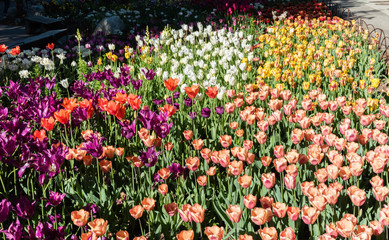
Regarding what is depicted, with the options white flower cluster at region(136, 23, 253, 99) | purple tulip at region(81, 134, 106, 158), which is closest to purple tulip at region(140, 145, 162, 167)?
purple tulip at region(81, 134, 106, 158)

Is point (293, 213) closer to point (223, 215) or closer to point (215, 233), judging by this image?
point (215, 233)

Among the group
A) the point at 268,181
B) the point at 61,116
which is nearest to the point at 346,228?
the point at 268,181

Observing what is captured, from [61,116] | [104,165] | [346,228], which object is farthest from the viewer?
[61,116]

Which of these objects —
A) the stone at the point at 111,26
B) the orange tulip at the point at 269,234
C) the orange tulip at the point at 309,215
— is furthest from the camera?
the stone at the point at 111,26

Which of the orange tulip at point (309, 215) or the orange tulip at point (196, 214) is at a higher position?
the orange tulip at point (196, 214)

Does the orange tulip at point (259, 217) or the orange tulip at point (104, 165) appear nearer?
the orange tulip at point (259, 217)

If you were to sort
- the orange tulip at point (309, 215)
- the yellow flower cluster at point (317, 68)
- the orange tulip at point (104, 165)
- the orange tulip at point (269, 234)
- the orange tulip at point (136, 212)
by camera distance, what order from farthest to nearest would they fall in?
the yellow flower cluster at point (317, 68)
the orange tulip at point (104, 165)
the orange tulip at point (136, 212)
the orange tulip at point (309, 215)
the orange tulip at point (269, 234)

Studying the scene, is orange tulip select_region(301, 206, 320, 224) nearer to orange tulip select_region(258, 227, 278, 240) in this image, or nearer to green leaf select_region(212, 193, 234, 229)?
orange tulip select_region(258, 227, 278, 240)

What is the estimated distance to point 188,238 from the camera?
1.46 meters

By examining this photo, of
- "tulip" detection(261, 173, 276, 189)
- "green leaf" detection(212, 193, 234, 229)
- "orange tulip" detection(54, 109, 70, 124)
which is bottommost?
"green leaf" detection(212, 193, 234, 229)

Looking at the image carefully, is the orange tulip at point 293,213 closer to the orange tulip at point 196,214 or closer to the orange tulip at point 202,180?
the orange tulip at point 196,214

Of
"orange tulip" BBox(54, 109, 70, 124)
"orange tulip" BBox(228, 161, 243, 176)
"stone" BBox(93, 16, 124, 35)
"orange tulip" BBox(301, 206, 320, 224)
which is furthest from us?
"stone" BBox(93, 16, 124, 35)

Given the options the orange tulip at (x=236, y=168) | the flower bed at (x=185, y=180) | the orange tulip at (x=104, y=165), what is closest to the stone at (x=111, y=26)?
the flower bed at (x=185, y=180)

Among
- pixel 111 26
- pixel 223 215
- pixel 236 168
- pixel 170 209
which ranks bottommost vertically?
pixel 223 215
